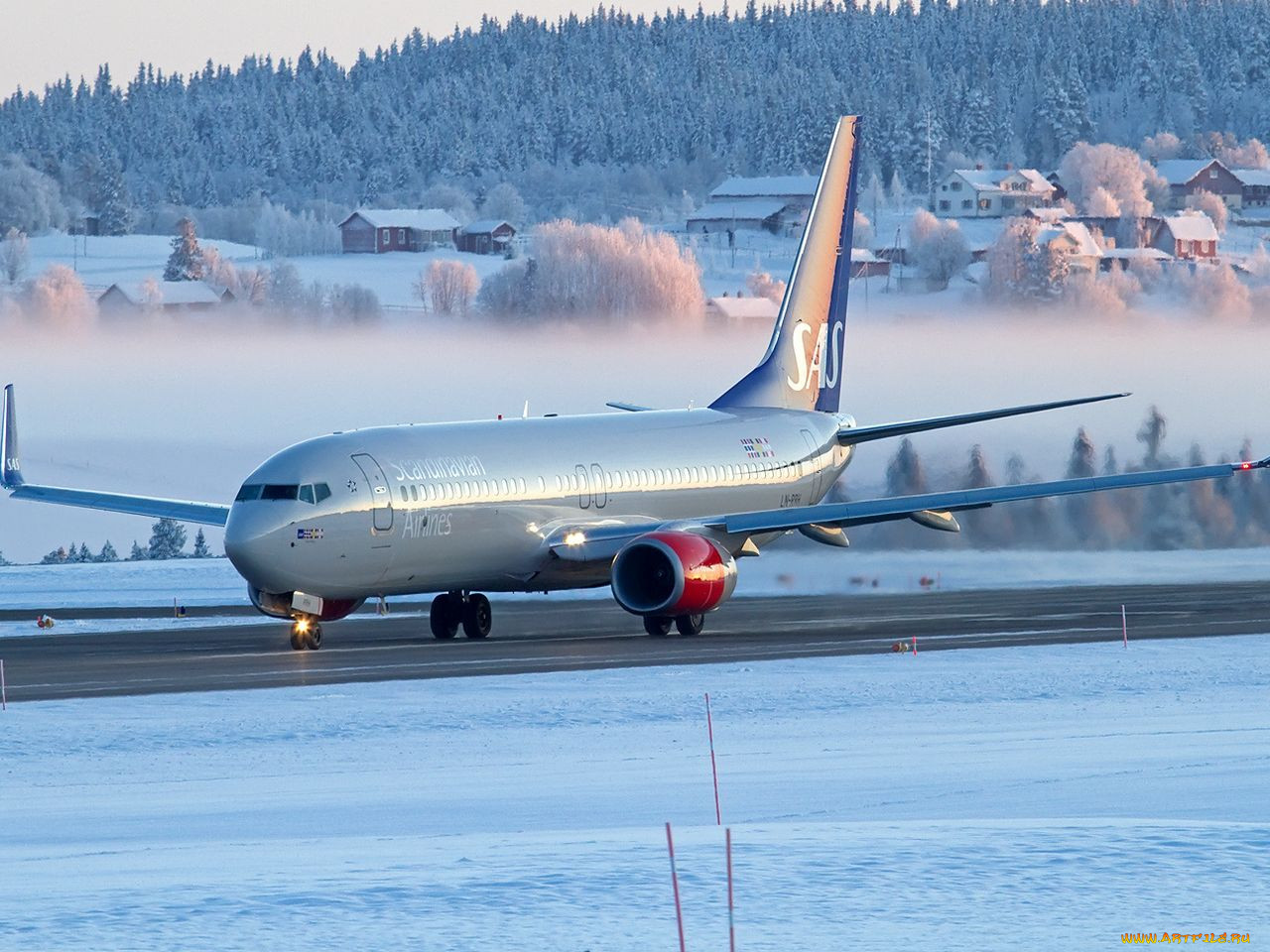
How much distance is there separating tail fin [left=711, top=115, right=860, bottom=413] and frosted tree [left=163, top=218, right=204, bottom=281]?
83330 millimetres

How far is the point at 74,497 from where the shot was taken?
1848 inches

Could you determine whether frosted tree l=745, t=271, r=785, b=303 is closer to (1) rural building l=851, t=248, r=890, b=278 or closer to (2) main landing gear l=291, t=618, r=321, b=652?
(1) rural building l=851, t=248, r=890, b=278

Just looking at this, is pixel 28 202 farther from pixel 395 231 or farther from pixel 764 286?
pixel 764 286

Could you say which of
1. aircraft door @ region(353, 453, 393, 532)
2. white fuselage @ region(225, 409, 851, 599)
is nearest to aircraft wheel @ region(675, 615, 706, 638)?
white fuselage @ region(225, 409, 851, 599)

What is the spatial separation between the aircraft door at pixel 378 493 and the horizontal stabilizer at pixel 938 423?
11973mm

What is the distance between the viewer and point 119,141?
599 feet

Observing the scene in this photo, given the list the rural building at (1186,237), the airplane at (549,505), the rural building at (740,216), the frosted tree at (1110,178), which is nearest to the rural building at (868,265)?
the frosted tree at (1110,178)

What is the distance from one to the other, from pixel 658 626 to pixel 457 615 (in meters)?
3.71

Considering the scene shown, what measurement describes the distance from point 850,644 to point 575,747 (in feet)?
45.7

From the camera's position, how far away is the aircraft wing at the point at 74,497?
46000 mm

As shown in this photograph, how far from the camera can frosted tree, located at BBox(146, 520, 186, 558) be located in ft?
308

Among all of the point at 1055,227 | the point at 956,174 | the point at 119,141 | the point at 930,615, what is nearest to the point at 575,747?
the point at 930,615

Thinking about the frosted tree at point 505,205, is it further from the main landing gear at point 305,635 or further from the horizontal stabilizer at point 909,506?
the main landing gear at point 305,635

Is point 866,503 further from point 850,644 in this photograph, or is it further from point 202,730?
point 202,730
